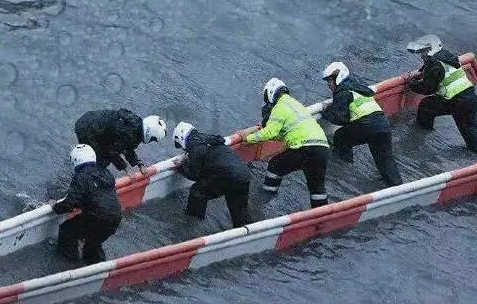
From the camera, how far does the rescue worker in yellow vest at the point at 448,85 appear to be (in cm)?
1120

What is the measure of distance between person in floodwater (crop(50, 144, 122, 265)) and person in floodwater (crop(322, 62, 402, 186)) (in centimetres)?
322

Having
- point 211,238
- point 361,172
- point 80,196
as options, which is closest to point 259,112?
point 361,172

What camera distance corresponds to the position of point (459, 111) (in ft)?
37.2

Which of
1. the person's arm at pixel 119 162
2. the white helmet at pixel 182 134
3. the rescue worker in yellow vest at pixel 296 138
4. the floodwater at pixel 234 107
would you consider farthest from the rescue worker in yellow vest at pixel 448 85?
the person's arm at pixel 119 162

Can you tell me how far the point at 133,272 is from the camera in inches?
343

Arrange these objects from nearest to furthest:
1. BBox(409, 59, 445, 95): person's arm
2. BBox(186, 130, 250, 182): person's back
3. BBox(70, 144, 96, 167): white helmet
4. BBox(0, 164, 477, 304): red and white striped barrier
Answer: BBox(0, 164, 477, 304): red and white striped barrier, BBox(70, 144, 96, 167): white helmet, BBox(186, 130, 250, 182): person's back, BBox(409, 59, 445, 95): person's arm

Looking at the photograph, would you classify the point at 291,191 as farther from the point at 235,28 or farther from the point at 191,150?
the point at 235,28

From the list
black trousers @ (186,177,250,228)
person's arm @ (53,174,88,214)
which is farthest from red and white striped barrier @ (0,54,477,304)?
person's arm @ (53,174,88,214)

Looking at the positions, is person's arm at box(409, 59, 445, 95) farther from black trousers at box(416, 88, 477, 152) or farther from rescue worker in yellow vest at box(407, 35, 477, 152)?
black trousers at box(416, 88, 477, 152)

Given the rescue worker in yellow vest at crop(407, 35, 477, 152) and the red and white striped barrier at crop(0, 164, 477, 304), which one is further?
the rescue worker in yellow vest at crop(407, 35, 477, 152)

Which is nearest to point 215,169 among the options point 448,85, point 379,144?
point 379,144

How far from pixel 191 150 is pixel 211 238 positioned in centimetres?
99

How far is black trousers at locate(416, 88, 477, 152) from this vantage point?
36.9 ft

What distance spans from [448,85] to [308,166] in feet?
8.30
